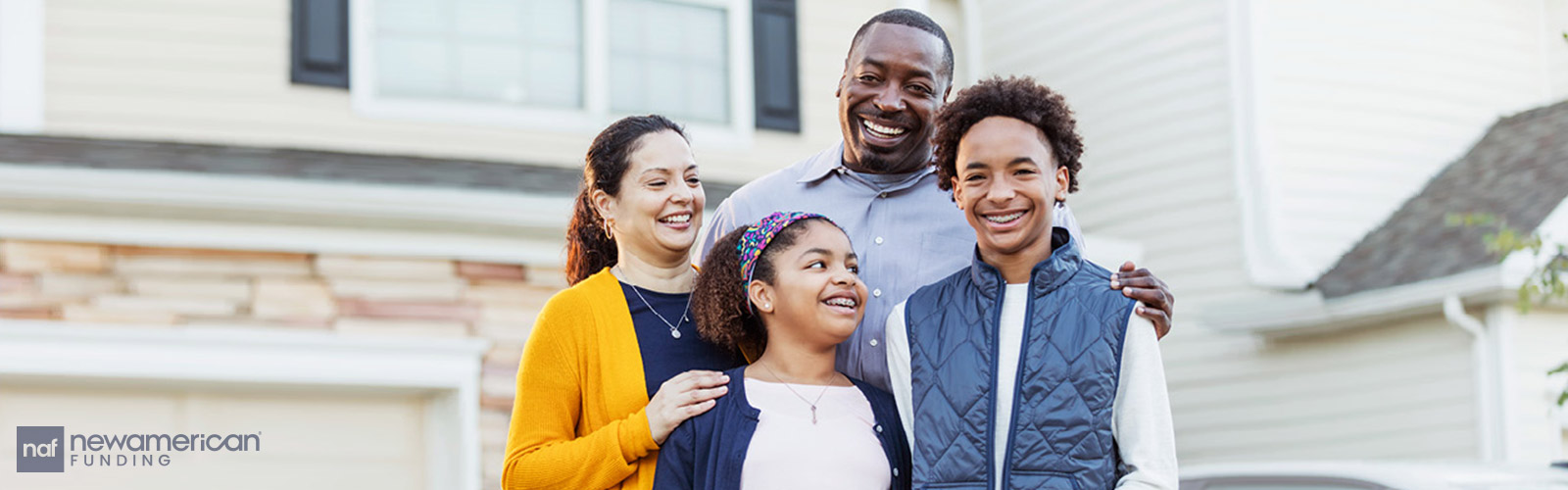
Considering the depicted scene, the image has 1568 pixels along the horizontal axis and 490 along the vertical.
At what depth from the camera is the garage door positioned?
6547 mm

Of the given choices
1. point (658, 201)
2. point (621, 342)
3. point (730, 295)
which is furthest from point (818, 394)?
point (658, 201)

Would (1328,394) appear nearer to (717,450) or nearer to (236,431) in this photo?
(236,431)

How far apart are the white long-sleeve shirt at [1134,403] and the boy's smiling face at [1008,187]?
103 millimetres

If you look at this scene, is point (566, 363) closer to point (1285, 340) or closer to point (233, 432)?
point (233, 432)

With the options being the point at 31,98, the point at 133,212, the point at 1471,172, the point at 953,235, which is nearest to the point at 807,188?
the point at 953,235

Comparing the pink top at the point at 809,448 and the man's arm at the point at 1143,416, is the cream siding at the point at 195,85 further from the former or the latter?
the man's arm at the point at 1143,416

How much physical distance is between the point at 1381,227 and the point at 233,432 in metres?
7.91

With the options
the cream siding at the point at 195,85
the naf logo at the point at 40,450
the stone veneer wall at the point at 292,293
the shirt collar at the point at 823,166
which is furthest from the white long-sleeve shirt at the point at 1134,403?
the cream siding at the point at 195,85

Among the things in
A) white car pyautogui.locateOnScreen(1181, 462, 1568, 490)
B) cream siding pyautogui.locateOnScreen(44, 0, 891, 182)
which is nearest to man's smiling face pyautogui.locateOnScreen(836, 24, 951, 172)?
white car pyautogui.locateOnScreen(1181, 462, 1568, 490)

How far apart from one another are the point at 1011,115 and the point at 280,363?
437cm

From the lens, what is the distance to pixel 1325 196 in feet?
37.3

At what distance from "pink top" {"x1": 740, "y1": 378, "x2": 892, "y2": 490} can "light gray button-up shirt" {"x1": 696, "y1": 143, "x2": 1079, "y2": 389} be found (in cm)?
25

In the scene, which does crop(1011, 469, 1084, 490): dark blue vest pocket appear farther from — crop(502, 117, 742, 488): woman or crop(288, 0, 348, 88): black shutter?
crop(288, 0, 348, 88): black shutter

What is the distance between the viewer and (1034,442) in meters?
3.03
